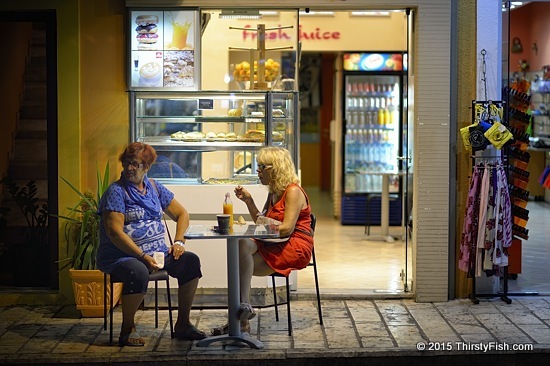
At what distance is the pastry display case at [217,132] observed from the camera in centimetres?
799

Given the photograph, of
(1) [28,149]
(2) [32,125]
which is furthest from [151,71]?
(1) [28,149]

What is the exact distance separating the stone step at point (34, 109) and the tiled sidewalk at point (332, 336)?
1582mm

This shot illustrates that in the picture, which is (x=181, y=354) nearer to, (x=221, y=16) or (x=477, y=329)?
(x=477, y=329)

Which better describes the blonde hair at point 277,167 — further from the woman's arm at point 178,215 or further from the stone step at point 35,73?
the stone step at point 35,73

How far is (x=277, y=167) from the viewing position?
696 centimetres

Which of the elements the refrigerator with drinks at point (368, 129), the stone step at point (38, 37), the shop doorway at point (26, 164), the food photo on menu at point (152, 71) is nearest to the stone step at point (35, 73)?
the shop doorway at point (26, 164)

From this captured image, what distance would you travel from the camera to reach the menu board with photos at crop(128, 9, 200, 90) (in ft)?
26.8

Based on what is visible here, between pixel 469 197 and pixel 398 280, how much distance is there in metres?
1.41

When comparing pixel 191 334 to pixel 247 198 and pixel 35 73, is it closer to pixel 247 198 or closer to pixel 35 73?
pixel 247 198

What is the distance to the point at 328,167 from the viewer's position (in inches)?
707

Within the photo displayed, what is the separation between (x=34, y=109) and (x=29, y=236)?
3.48 ft

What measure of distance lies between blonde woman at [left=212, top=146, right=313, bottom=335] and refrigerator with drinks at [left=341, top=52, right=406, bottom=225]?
607 cm

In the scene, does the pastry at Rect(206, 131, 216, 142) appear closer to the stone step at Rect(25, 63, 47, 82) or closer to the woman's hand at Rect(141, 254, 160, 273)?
the stone step at Rect(25, 63, 47, 82)

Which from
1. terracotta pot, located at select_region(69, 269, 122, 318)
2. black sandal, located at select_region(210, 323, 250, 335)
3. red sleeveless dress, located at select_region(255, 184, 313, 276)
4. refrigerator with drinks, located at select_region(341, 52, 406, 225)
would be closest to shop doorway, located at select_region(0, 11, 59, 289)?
terracotta pot, located at select_region(69, 269, 122, 318)
